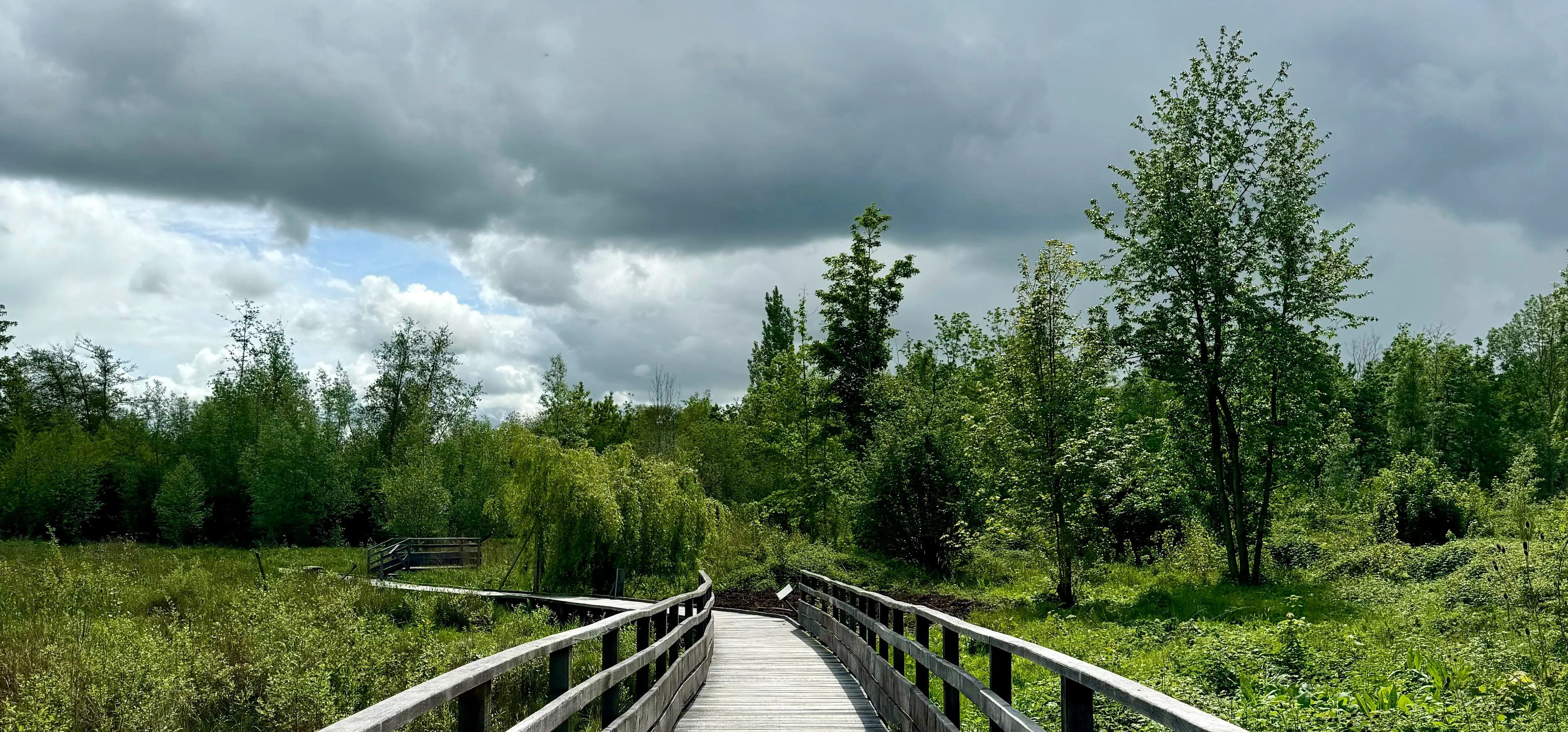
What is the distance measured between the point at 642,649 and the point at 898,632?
219cm

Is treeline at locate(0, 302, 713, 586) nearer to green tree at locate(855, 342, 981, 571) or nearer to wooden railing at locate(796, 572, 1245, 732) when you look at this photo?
green tree at locate(855, 342, 981, 571)

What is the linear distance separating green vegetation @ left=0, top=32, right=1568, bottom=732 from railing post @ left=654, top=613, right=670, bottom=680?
201 cm

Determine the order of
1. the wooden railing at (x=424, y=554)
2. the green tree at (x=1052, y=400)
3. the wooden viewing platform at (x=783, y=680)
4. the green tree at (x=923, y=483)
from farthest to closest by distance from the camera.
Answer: the wooden railing at (x=424, y=554), the green tree at (x=923, y=483), the green tree at (x=1052, y=400), the wooden viewing platform at (x=783, y=680)

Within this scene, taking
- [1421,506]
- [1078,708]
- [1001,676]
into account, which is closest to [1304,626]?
[1001,676]

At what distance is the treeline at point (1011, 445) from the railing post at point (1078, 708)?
17223mm

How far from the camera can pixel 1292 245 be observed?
23.8m

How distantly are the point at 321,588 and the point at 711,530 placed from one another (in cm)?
1016

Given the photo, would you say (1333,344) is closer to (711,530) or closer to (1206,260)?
(1206,260)

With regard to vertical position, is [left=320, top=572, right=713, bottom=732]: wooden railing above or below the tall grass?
above

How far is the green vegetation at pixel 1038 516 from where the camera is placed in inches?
351

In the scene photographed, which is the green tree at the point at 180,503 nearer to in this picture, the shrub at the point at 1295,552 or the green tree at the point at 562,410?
the green tree at the point at 562,410

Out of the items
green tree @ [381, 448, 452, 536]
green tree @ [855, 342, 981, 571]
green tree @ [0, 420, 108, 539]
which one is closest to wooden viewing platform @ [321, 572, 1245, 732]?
green tree @ [855, 342, 981, 571]

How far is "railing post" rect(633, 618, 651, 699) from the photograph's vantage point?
7.83 metres

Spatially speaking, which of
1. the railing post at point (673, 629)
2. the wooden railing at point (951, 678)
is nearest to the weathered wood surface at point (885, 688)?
the wooden railing at point (951, 678)
